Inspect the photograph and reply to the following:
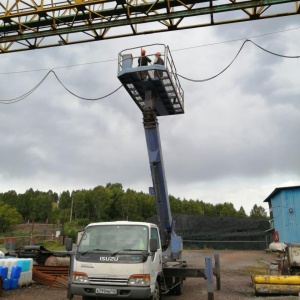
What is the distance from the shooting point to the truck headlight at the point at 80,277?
23.2 feet

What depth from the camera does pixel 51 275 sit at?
1202cm

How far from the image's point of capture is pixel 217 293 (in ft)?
35.1

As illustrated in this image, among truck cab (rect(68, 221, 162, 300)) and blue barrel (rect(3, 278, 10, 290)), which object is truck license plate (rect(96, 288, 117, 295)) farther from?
blue barrel (rect(3, 278, 10, 290))

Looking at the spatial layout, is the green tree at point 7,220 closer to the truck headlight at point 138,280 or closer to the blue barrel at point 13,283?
the blue barrel at point 13,283

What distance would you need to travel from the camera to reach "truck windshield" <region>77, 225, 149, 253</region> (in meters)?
7.41

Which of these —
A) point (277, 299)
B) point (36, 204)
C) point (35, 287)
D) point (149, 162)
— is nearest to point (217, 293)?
point (277, 299)

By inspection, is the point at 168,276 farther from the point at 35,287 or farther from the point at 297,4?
the point at 297,4

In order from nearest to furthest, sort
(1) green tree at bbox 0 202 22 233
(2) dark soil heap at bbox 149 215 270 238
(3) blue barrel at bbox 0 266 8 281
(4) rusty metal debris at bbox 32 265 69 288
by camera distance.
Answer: (3) blue barrel at bbox 0 266 8 281 → (4) rusty metal debris at bbox 32 265 69 288 → (2) dark soil heap at bbox 149 215 270 238 → (1) green tree at bbox 0 202 22 233

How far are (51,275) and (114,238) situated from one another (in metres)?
5.80

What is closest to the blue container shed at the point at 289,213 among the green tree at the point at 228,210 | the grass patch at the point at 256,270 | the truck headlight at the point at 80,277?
the grass patch at the point at 256,270

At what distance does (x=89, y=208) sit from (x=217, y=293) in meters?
89.2

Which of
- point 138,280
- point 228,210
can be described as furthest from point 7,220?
point 228,210

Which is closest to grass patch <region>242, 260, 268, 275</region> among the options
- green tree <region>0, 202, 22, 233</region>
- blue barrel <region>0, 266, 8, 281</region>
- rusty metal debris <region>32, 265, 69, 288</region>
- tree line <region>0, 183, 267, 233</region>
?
rusty metal debris <region>32, 265, 69, 288</region>

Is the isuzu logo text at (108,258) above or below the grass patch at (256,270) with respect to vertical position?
above
